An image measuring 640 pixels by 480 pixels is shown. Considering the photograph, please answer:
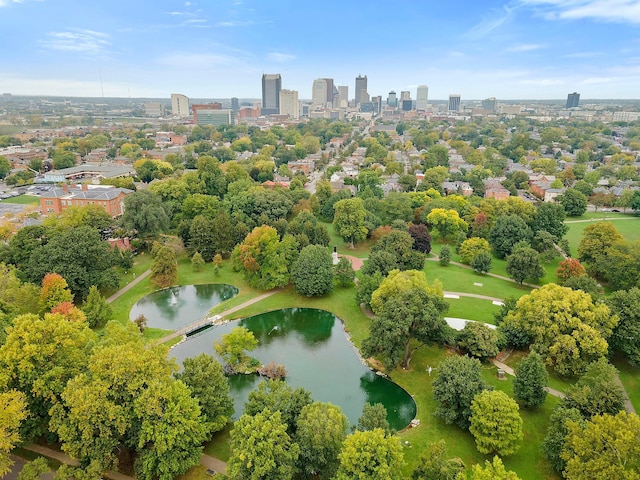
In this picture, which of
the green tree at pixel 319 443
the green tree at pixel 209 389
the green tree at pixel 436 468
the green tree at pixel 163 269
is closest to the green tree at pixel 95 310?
the green tree at pixel 163 269

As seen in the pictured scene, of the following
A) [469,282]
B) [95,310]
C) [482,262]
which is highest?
[482,262]

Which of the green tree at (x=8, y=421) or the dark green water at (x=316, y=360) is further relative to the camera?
the dark green water at (x=316, y=360)

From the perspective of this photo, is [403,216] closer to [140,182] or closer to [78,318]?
[78,318]

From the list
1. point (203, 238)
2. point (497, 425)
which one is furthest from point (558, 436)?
point (203, 238)

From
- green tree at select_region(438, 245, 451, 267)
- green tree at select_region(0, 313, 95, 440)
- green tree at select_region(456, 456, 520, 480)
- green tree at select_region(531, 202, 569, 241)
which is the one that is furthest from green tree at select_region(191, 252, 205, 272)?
green tree at select_region(531, 202, 569, 241)

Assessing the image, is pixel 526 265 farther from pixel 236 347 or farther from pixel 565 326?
pixel 236 347

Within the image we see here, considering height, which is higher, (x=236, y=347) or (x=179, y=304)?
(x=236, y=347)

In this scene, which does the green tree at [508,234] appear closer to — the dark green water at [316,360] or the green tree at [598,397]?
the dark green water at [316,360]
